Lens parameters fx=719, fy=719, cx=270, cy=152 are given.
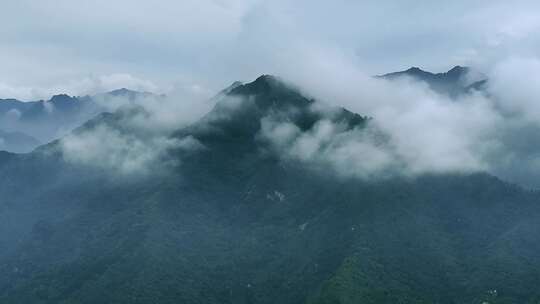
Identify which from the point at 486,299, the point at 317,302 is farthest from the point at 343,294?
the point at 486,299

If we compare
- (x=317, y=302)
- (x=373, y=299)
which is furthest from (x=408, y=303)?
(x=317, y=302)

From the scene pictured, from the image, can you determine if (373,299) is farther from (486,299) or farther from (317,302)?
(486,299)

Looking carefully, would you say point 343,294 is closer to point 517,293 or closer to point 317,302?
point 317,302

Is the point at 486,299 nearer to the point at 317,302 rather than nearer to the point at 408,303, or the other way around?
the point at 408,303

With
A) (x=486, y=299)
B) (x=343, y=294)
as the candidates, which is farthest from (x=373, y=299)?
(x=486, y=299)

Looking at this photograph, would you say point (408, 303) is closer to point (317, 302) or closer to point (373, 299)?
point (373, 299)
